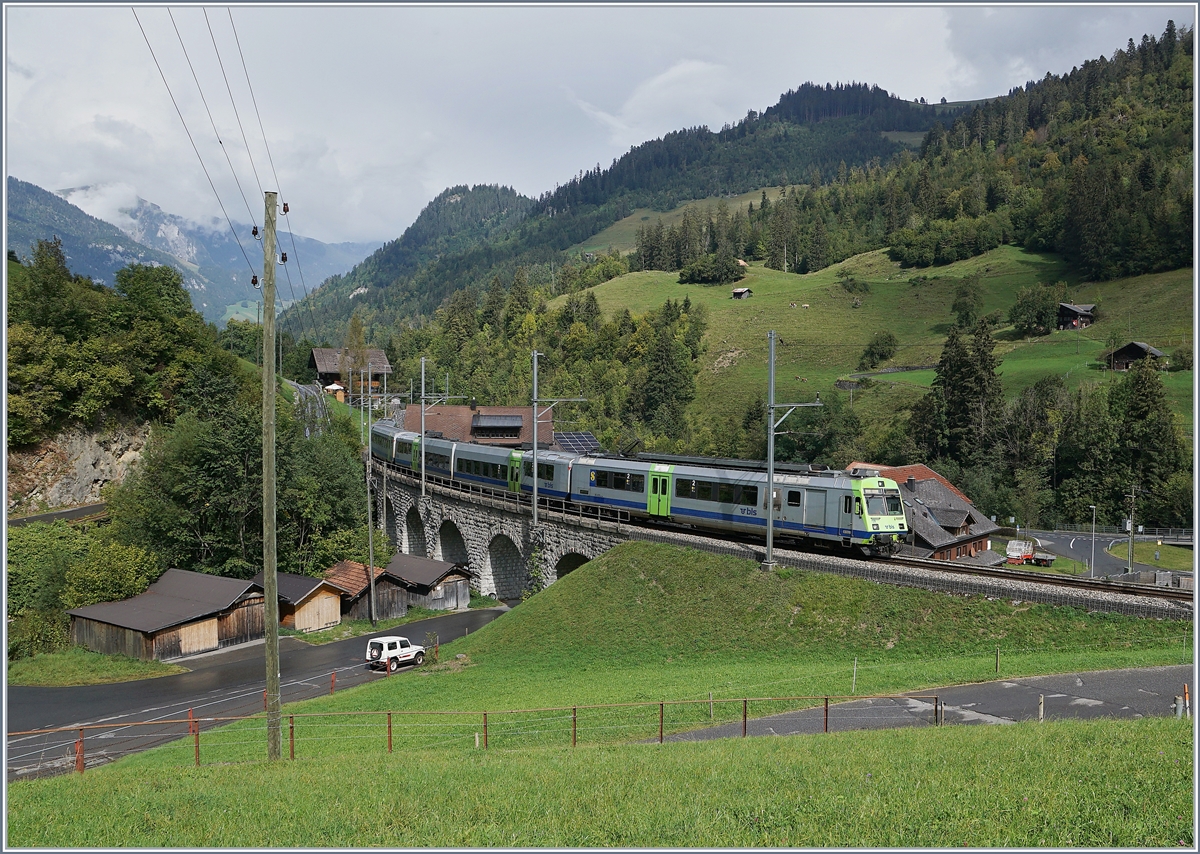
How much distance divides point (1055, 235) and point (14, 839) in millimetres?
152794

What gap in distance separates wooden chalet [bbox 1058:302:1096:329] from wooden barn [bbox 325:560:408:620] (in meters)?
93.7

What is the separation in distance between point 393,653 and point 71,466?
38.6 m

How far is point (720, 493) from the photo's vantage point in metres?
31.4

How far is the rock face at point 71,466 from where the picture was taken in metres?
51.9

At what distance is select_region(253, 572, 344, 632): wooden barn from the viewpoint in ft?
129

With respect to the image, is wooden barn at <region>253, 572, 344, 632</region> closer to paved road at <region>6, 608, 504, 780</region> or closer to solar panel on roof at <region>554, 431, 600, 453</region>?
paved road at <region>6, 608, 504, 780</region>

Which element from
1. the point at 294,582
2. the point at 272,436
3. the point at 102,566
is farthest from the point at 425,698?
the point at 102,566

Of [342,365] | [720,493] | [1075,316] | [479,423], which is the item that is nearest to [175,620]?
[720,493]

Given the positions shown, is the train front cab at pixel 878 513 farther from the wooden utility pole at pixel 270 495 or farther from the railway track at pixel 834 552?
the wooden utility pole at pixel 270 495

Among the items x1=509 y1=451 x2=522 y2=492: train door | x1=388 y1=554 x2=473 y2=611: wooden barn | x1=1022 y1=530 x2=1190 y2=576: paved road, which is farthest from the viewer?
x1=1022 y1=530 x2=1190 y2=576: paved road

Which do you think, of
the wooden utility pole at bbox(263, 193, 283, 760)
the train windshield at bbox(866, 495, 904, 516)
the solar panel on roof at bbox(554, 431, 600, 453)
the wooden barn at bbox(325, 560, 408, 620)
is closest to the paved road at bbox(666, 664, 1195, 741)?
the wooden utility pole at bbox(263, 193, 283, 760)

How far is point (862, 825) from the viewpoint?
8516 mm

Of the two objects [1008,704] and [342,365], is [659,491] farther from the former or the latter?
[342,365]

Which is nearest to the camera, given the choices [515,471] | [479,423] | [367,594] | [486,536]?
[367,594]
